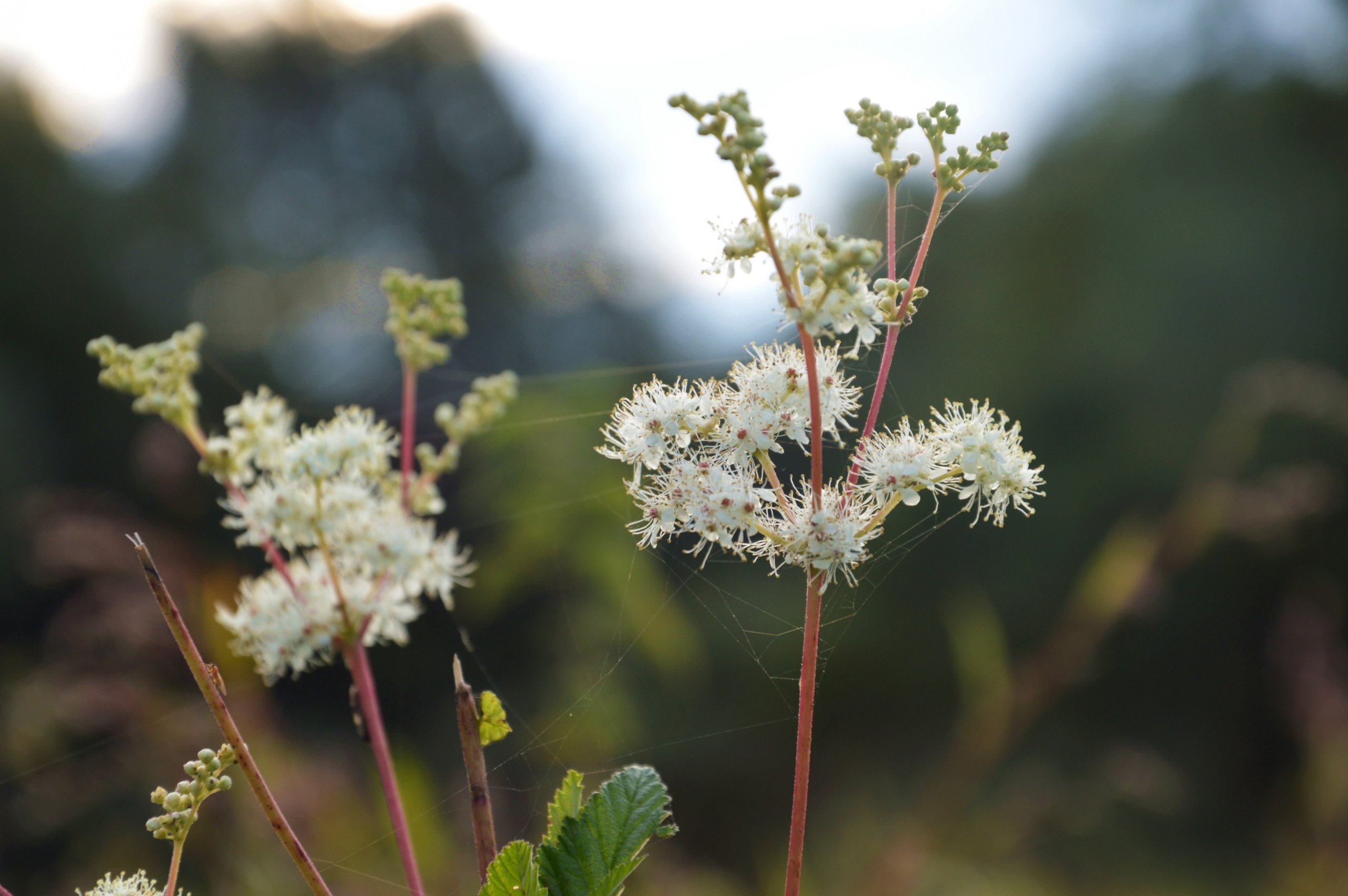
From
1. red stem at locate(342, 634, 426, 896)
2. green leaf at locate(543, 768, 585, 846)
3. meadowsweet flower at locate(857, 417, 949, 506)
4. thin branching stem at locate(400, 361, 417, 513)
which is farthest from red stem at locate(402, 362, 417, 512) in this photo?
meadowsweet flower at locate(857, 417, 949, 506)

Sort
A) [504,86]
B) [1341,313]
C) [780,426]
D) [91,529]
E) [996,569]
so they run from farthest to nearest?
[504,86], [996,569], [1341,313], [91,529], [780,426]

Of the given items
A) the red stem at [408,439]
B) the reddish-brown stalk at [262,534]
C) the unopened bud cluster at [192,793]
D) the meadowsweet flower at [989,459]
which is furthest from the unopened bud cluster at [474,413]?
the meadowsweet flower at [989,459]

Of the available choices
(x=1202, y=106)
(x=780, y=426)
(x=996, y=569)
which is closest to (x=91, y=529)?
(x=780, y=426)

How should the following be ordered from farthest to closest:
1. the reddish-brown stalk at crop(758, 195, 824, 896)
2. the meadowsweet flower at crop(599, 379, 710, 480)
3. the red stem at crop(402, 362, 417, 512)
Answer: the meadowsweet flower at crop(599, 379, 710, 480), the red stem at crop(402, 362, 417, 512), the reddish-brown stalk at crop(758, 195, 824, 896)

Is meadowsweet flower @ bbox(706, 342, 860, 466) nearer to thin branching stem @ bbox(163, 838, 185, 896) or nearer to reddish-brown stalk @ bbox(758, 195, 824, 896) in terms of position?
reddish-brown stalk @ bbox(758, 195, 824, 896)

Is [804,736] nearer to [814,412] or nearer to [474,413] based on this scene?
[814,412]

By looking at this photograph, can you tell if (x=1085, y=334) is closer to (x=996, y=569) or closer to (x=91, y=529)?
(x=996, y=569)
